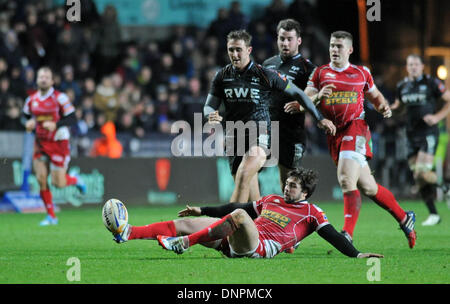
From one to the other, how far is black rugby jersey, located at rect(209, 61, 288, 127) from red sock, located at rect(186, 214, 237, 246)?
191 centimetres

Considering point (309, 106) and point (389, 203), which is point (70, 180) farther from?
point (389, 203)

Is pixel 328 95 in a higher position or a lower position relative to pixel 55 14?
lower

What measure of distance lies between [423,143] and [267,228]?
19.6ft

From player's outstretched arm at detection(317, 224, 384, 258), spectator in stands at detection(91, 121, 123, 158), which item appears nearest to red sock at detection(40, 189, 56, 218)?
spectator in stands at detection(91, 121, 123, 158)

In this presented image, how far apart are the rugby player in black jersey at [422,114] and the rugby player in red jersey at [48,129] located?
15.9 ft

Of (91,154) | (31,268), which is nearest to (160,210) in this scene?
(91,154)

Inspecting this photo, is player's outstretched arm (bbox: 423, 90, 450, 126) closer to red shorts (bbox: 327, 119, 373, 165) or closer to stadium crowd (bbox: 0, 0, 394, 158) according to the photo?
red shorts (bbox: 327, 119, 373, 165)

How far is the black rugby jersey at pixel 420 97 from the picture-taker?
12.3 m

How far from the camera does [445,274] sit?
648 centimetres

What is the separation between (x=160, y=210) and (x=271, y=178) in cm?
247

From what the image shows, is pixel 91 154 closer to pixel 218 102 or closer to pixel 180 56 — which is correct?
pixel 180 56

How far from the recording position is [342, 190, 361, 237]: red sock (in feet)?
27.8

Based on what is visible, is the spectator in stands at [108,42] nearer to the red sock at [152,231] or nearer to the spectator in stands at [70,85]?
the spectator in stands at [70,85]

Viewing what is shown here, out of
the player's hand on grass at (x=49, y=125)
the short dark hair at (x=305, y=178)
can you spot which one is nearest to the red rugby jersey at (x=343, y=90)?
the short dark hair at (x=305, y=178)
